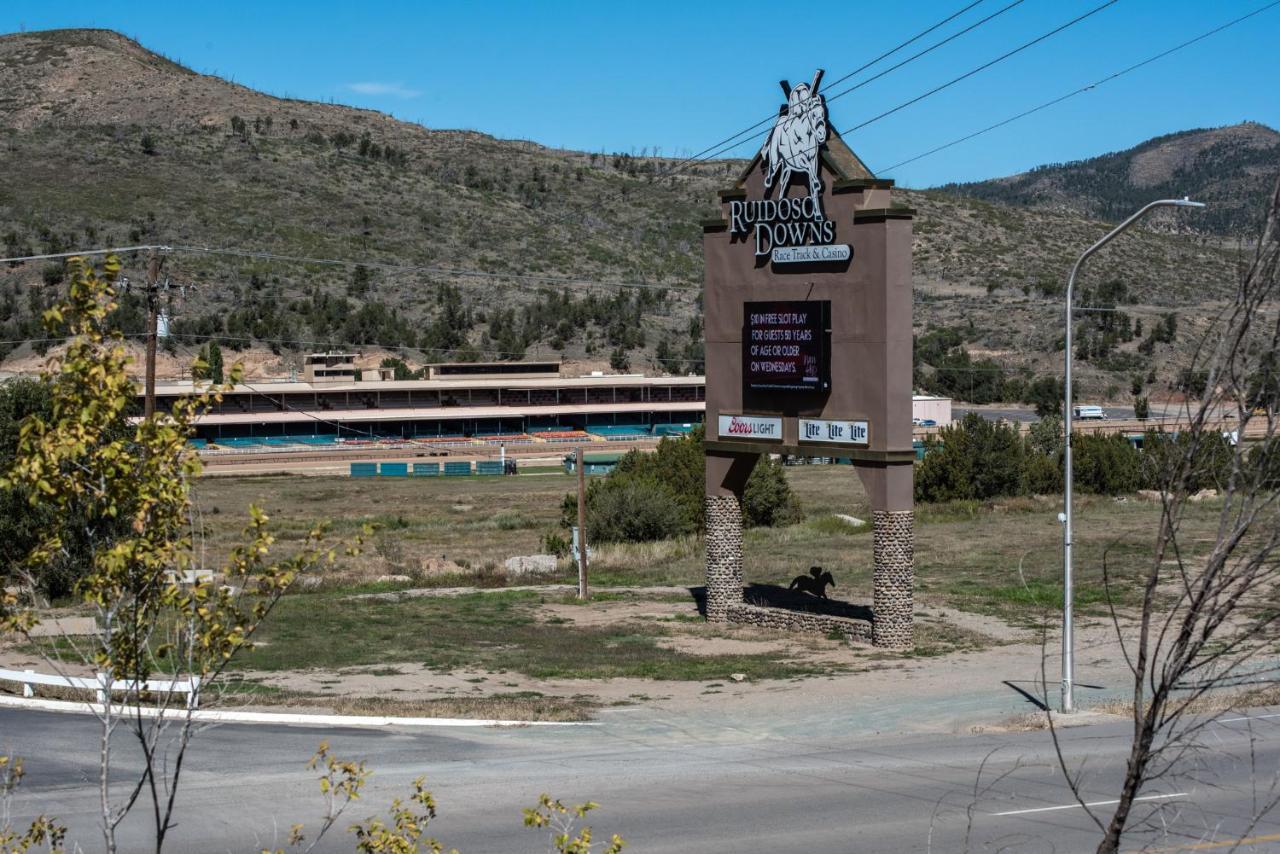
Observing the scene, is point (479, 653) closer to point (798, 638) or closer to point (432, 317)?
point (798, 638)

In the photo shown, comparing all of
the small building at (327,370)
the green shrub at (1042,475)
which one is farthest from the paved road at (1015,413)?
the green shrub at (1042,475)

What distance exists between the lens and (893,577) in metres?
30.8

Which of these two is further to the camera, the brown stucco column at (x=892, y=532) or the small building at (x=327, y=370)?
the small building at (x=327, y=370)

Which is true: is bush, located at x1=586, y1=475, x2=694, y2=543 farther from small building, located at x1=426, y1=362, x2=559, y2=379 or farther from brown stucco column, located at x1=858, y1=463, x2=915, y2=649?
small building, located at x1=426, y1=362, x2=559, y2=379

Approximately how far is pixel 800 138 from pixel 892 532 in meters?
8.63

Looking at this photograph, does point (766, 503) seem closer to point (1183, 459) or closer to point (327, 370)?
point (1183, 459)

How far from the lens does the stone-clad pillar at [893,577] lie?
3045 cm

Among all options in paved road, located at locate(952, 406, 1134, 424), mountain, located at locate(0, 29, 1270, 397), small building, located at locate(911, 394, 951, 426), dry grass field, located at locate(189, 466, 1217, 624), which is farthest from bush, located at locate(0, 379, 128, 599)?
paved road, located at locate(952, 406, 1134, 424)

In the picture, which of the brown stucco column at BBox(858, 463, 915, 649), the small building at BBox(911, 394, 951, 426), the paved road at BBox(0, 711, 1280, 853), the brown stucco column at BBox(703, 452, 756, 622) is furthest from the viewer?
the small building at BBox(911, 394, 951, 426)

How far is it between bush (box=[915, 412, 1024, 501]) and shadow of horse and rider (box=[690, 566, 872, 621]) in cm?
2926

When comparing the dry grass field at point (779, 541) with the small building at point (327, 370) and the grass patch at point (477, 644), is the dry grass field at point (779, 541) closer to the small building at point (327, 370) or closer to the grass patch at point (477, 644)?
the grass patch at point (477, 644)

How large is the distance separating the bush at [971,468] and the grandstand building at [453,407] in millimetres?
50263

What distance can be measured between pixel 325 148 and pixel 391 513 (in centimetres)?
11748

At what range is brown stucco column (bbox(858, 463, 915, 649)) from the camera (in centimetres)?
3042
